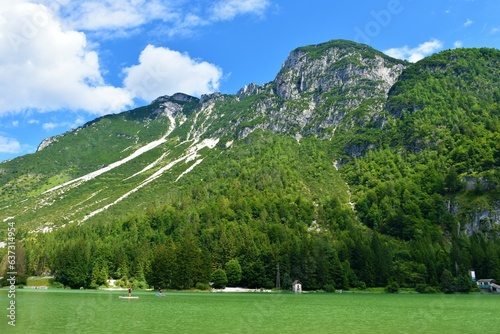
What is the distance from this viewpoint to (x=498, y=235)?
156 meters

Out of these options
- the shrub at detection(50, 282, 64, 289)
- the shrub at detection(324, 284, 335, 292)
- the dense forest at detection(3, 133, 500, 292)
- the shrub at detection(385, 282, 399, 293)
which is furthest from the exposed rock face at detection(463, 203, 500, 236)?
the shrub at detection(50, 282, 64, 289)

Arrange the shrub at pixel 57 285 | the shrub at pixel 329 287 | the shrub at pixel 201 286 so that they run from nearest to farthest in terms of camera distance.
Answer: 1. the shrub at pixel 201 286
2. the shrub at pixel 329 287
3. the shrub at pixel 57 285

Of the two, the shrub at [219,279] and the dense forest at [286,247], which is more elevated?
the dense forest at [286,247]

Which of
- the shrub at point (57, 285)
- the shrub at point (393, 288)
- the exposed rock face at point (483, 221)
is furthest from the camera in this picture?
the exposed rock face at point (483, 221)

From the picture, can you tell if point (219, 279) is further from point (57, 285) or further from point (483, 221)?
point (483, 221)

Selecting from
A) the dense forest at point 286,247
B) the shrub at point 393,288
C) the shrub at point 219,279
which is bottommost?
the shrub at point 393,288

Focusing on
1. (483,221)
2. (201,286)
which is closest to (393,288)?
(201,286)

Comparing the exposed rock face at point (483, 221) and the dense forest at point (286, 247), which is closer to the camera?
the dense forest at point (286, 247)

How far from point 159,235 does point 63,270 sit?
4179 centimetres

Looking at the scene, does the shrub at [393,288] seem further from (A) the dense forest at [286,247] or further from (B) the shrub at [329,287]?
(B) the shrub at [329,287]

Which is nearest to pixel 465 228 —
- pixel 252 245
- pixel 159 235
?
pixel 252 245

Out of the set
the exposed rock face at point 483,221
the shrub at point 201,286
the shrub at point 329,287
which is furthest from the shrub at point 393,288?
the exposed rock face at point 483,221

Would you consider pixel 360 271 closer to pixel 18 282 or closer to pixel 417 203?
pixel 417 203

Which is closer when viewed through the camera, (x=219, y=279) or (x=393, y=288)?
(x=393, y=288)
